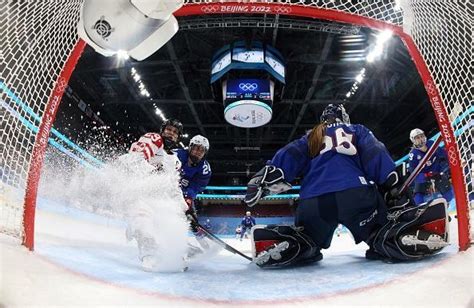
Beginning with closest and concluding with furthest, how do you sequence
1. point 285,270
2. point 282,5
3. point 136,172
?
point 285,270, point 282,5, point 136,172

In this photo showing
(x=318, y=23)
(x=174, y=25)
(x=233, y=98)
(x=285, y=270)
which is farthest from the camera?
(x=233, y=98)

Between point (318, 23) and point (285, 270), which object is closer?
point (285, 270)

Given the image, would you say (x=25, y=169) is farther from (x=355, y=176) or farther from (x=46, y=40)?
(x=355, y=176)

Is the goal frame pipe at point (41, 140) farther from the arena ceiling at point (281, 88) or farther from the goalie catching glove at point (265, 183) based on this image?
the arena ceiling at point (281, 88)

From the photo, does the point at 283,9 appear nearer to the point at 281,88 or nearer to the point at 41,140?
the point at 41,140

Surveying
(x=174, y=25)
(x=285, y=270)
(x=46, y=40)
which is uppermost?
(x=46, y=40)

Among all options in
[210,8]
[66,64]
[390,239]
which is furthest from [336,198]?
[66,64]

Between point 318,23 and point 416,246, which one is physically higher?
point 318,23

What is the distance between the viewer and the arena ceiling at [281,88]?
25.4 feet

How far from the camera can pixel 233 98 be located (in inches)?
281

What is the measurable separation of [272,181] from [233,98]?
17.6 ft

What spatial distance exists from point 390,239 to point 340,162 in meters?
0.44

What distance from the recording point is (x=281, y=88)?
318 inches

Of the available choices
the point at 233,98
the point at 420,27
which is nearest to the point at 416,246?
the point at 420,27
